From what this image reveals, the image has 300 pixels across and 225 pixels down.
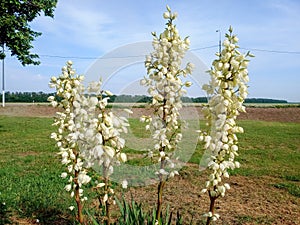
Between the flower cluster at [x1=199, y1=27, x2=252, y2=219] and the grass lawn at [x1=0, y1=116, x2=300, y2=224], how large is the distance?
1291 mm

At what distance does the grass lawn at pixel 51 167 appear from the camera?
479 cm

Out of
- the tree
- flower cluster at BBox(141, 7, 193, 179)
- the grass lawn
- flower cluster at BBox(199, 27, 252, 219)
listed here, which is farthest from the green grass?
the tree

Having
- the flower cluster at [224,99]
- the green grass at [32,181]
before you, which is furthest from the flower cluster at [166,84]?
the green grass at [32,181]

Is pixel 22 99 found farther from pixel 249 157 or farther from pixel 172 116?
pixel 172 116

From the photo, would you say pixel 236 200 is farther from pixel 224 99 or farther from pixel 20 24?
pixel 20 24

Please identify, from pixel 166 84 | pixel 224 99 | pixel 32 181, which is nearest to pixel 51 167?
pixel 32 181

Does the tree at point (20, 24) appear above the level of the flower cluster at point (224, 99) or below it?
above

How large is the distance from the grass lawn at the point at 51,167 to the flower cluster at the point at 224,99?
129 cm

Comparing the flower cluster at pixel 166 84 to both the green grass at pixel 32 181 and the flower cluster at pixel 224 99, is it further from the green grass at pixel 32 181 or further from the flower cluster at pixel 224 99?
the green grass at pixel 32 181

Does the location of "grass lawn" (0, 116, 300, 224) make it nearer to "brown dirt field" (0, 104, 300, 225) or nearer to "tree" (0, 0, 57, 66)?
"brown dirt field" (0, 104, 300, 225)

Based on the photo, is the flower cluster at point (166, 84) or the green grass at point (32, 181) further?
the green grass at point (32, 181)

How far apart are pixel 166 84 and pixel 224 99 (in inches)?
20.4

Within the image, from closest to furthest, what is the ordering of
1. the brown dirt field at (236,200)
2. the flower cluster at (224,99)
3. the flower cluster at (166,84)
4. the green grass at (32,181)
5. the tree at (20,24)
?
the flower cluster at (224,99), the flower cluster at (166,84), the brown dirt field at (236,200), the green grass at (32,181), the tree at (20,24)

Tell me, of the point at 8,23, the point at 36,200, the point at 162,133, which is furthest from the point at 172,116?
the point at 8,23
